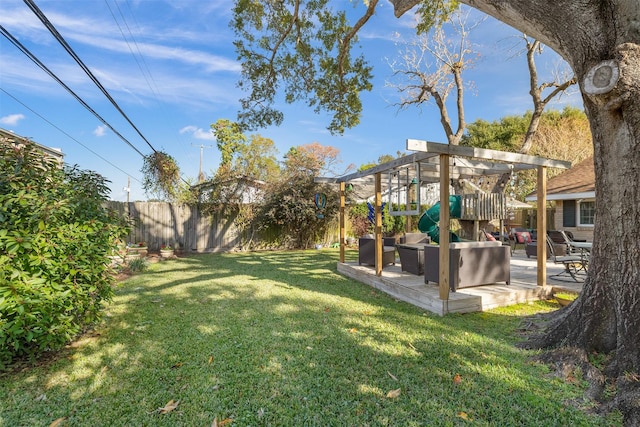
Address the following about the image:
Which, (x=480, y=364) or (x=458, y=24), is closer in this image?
(x=480, y=364)

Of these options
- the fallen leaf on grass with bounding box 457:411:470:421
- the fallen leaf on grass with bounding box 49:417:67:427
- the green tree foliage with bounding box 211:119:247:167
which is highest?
the green tree foliage with bounding box 211:119:247:167

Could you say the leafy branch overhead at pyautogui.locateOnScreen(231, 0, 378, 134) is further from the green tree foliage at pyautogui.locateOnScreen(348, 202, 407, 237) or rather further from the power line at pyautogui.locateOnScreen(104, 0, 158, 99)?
the green tree foliage at pyautogui.locateOnScreen(348, 202, 407, 237)

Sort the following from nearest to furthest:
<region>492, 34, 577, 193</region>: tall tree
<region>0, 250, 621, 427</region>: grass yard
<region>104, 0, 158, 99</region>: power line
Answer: <region>0, 250, 621, 427</region>: grass yard, <region>104, 0, 158, 99</region>: power line, <region>492, 34, 577, 193</region>: tall tree

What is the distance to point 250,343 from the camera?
11.0 ft

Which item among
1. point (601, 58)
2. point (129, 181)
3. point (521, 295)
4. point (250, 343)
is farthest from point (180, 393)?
point (129, 181)

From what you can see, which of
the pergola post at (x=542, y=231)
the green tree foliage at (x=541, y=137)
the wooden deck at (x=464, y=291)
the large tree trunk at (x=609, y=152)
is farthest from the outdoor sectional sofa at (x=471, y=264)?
the green tree foliage at (x=541, y=137)

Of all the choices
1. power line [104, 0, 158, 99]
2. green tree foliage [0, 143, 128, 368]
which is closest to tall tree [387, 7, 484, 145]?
power line [104, 0, 158, 99]

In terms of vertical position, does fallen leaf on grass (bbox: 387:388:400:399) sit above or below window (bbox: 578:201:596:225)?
below

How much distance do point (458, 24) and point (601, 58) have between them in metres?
10.3

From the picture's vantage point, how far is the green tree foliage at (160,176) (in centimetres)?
1234

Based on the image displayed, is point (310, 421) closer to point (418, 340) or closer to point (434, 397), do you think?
point (434, 397)

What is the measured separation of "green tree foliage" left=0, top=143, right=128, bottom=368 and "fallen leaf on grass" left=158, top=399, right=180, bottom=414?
119cm

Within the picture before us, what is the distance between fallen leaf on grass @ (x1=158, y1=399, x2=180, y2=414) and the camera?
7.18ft

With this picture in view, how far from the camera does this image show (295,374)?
269cm
